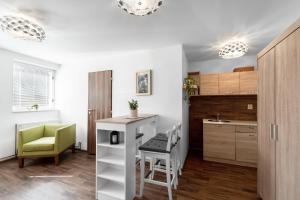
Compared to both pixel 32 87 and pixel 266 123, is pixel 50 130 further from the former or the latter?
pixel 266 123

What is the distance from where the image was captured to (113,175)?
2.03 m

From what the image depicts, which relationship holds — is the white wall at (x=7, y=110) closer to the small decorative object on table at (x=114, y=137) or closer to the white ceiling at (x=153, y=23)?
the white ceiling at (x=153, y=23)

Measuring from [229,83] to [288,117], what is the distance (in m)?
2.32

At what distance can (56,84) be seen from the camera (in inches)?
175

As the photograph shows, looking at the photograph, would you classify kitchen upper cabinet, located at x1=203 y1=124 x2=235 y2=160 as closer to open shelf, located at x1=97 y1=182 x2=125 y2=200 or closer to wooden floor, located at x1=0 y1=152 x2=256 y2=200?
wooden floor, located at x1=0 y1=152 x2=256 y2=200

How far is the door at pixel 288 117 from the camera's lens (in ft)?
4.08

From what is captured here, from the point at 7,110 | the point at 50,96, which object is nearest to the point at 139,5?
the point at 7,110

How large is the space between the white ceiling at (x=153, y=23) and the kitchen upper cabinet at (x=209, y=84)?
716 millimetres

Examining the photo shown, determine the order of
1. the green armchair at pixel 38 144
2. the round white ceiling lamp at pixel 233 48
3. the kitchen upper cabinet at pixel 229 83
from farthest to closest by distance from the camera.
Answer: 1. the kitchen upper cabinet at pixel 229 83
2. the green armchair at pixel 38 144
3. the round white ceiling lamp at pixel 233 48

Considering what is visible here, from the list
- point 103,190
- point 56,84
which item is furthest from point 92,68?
point 103,190

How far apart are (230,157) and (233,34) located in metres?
2.46

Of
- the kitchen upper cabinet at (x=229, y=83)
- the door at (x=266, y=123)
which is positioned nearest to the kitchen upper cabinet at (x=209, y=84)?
the kitchen upper cabinet at (x=229, y=83)

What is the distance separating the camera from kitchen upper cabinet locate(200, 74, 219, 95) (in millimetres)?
3618

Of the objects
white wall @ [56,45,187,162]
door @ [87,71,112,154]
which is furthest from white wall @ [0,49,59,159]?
door @ [87,71,112,154]
